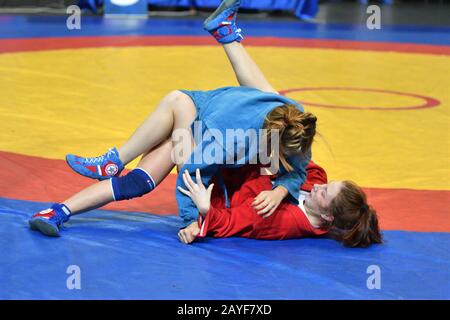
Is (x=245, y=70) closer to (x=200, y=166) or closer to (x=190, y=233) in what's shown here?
(x=200, y=166)

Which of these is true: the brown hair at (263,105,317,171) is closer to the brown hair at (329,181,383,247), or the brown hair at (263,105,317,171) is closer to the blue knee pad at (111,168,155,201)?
the brown hair at (329,181,383,247)

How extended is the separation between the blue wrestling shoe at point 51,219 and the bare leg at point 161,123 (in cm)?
37

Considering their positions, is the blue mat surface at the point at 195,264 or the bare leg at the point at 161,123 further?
the bare leg at the point at 161,123

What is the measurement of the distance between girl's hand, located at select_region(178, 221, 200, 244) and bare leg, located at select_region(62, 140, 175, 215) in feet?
1.01

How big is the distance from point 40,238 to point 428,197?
188cm

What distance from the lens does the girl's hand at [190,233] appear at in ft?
10.9

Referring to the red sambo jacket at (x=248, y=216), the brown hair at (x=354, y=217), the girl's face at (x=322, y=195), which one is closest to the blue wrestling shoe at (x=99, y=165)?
the red sambo jacket at (x=248, y=216)

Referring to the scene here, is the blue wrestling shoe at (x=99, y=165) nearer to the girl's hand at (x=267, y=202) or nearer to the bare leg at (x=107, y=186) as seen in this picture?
the bare leg at (x=107, y=186)

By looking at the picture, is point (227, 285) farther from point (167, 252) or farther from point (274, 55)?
point (274, 55)

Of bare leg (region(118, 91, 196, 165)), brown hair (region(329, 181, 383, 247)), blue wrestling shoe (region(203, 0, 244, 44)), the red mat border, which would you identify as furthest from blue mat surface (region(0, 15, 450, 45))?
Answer: brown hair (region(329, 181, 383, 247))

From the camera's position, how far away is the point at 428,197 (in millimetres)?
4113

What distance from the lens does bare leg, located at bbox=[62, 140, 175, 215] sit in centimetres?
347

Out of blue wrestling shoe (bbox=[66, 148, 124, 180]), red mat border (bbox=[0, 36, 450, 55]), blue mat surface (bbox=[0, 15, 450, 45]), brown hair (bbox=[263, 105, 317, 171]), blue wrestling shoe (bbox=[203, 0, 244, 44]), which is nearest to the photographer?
brown hair (bbox=[263, 105, 317, 171])

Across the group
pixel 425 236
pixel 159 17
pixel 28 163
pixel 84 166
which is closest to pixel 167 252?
pixel 84 166
